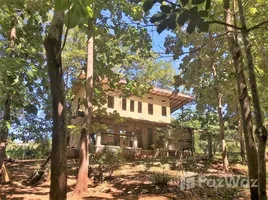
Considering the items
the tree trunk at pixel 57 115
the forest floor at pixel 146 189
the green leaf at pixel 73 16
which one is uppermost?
the green leaf at pixel 73 16

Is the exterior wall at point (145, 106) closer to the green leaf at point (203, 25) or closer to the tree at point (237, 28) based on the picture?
the tree at point (237, 28)

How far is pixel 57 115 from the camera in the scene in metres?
2.57

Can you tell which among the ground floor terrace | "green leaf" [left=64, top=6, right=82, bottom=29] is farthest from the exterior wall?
"green leaf" [left=64, top=6, right=82, bottom=29]

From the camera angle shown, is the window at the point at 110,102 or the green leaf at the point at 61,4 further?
the window at the point at 110,102

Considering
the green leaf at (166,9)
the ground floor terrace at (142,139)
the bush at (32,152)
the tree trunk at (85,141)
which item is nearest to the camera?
the green leaf at (166,9)

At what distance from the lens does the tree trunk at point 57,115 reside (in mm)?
2457

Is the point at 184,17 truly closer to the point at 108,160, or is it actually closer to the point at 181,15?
the point at 181,15

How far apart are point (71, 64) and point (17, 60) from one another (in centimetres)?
1814

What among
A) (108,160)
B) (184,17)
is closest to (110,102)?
(108,160)

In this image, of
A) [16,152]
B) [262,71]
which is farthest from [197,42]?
[16,152]

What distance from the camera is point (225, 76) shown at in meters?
11.6

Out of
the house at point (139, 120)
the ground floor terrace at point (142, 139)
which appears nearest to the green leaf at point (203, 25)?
the ground floor terrace at point (142, 139)

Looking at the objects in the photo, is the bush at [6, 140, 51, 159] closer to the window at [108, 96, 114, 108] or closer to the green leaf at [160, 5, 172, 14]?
the window at [108, 96, 114, 108]

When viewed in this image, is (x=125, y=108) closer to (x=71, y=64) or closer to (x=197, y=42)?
(x=71, y=64)
